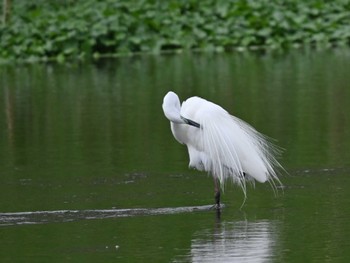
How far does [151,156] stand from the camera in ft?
38.4

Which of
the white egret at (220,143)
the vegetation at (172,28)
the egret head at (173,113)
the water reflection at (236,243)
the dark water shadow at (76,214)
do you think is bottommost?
the water reflection at (236,243)

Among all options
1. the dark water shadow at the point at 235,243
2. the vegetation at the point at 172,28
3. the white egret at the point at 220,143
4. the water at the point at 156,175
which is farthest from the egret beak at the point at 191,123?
the vegetation at the point at 172,28

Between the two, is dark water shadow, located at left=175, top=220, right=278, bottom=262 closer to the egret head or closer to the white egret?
the white egret

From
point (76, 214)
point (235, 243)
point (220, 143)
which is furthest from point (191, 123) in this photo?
point (235, 243)

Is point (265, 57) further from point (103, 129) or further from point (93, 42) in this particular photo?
point (103, 129)

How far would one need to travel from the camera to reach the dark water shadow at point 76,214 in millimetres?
8648

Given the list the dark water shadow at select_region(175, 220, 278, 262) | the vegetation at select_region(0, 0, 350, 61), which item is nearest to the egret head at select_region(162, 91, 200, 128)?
the dark water shadow at select_region(175, 220, 278, 262)

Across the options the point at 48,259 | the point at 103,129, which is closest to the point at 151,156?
the point at 103,129

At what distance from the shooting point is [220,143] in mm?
9008

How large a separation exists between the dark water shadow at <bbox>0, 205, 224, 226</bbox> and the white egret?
33 cm

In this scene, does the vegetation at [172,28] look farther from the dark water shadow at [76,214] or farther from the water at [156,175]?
the dark water shadow at [76,214]

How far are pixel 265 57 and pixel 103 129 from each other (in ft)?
31.8

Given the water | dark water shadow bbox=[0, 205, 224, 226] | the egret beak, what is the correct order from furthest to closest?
1. the egret beak
2. dark water shadow bbox=[0, 205, 224, 226]
3. the water

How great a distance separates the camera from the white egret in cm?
896
